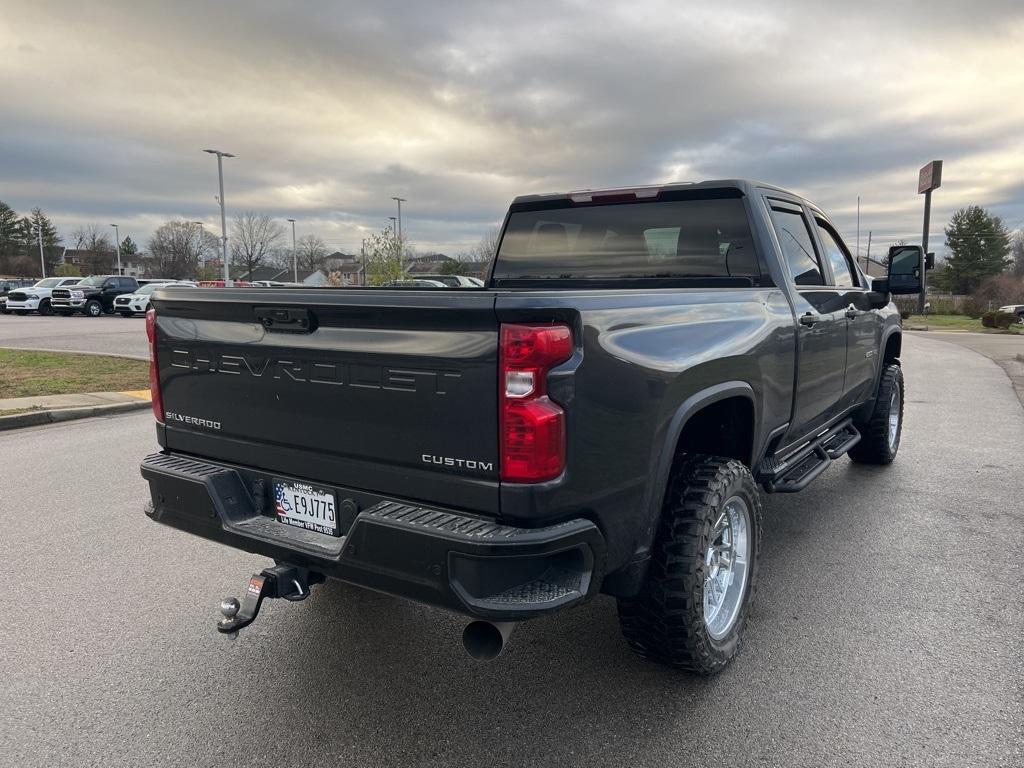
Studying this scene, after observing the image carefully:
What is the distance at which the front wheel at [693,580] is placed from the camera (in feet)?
9.04

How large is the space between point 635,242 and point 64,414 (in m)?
7.54

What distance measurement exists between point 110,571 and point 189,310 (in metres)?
1.95

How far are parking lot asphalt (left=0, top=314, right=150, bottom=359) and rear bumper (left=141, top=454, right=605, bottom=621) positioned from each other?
1179cm

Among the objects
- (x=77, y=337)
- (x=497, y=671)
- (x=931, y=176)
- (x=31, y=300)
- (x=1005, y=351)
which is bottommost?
(x=1005, y=351)

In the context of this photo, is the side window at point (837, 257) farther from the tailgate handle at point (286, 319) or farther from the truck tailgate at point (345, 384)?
the tailgate handle at point (286, 319)

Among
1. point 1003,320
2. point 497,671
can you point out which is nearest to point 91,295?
point 497,671

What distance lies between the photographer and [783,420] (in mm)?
3777

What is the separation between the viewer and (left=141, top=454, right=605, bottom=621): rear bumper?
2.20 meters

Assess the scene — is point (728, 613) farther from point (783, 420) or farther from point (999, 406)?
point (999, 406)

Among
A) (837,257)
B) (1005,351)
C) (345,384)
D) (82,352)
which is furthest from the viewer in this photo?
(1005,351)

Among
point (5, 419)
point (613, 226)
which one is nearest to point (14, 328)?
point (5, 419)

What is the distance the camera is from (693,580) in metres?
2.75

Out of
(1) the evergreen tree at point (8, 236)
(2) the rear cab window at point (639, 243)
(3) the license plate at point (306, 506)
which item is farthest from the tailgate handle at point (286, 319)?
(1) the evergreen tree at point (8, 236)

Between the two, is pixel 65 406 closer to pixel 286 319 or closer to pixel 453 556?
pixel 286 319
